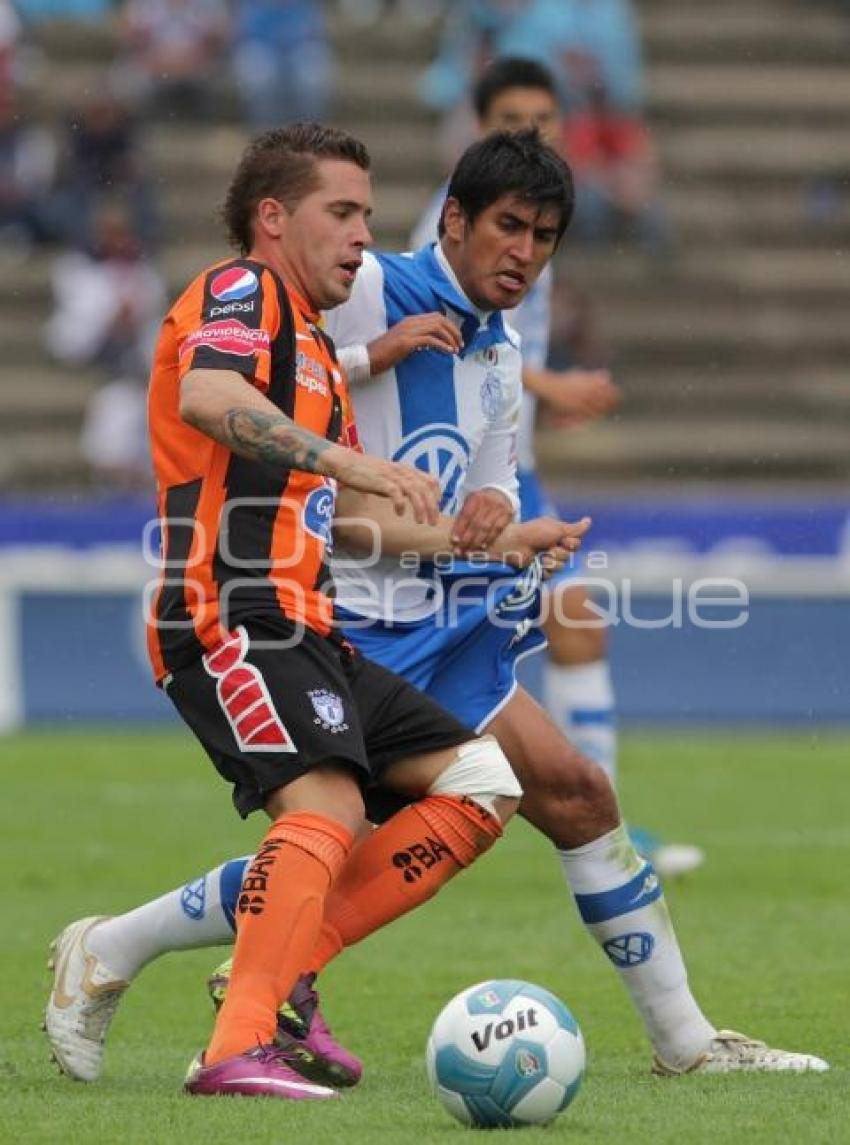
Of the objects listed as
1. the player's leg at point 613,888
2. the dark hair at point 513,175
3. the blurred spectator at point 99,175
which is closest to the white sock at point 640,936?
the player's leg at point 613,888

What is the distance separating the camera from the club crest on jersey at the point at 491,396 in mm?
6168

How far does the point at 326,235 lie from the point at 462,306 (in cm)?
68

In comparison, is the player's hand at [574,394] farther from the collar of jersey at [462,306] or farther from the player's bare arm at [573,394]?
the collar of jersey at [462,306]

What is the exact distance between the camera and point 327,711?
526cm

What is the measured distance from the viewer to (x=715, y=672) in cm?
1565

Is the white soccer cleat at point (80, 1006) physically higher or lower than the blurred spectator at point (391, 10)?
lower

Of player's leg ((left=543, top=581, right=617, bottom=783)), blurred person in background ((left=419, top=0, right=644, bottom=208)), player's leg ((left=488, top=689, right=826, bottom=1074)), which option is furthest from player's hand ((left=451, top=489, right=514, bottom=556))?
blurred person in background ((left=419, top=0, right=644, bottom=208))

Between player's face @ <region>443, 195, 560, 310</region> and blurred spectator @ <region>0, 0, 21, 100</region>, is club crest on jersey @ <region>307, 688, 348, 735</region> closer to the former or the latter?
player's face @ <region>443, 195, 560, 310</region>

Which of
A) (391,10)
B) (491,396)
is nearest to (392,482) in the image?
(491,396)

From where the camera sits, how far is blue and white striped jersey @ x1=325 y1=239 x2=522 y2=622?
6082 millimetres

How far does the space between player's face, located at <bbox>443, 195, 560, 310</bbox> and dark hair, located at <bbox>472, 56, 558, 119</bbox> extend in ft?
9.27

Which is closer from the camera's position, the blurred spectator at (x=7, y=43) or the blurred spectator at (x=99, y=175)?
the blurred spectator at (x=99, y=175)

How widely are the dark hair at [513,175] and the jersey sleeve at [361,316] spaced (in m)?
0.29

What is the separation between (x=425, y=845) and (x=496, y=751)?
0.26 metres
